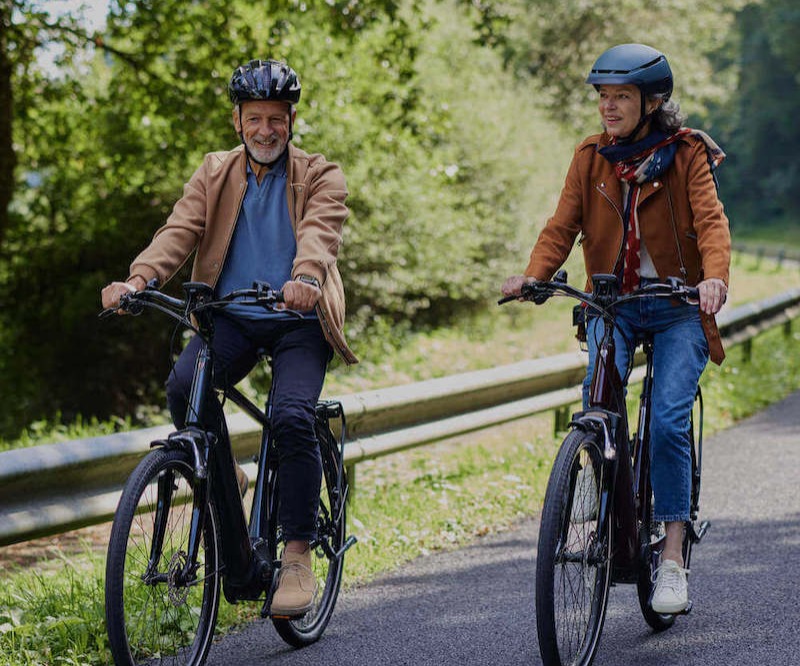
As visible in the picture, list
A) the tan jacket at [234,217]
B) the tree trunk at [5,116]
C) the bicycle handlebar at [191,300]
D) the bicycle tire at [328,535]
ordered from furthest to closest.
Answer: the tree trunk at [5,116] < the bicycle tire at [328,535] < the tan jacket at [234,217] < the bicycle handlebar at [191,300]

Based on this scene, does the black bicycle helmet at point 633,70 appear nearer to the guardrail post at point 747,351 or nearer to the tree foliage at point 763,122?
the guardrail post at point 747,351

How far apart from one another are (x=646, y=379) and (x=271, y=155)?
5.27 ft

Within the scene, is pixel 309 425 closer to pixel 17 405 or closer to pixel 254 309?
pixel 254 309

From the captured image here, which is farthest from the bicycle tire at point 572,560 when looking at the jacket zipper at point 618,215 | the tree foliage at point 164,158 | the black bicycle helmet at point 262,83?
the tree foliage at point 164,158

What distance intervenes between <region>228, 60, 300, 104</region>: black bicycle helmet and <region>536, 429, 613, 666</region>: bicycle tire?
5.16ft

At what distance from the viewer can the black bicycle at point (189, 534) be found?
11.4 feet

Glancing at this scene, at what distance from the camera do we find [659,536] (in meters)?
4.43

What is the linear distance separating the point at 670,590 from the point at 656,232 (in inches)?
51.1

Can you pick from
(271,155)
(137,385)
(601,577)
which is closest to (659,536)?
(601,577)

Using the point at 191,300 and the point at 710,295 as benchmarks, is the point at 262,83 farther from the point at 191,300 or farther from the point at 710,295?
the point at 710,295

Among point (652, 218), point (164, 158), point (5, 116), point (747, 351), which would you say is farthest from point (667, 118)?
point (164, 158)

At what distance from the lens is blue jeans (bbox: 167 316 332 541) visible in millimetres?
3998

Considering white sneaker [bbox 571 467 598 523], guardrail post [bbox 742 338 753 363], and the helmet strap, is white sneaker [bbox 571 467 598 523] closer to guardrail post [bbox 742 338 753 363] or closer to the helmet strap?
the helmet strap

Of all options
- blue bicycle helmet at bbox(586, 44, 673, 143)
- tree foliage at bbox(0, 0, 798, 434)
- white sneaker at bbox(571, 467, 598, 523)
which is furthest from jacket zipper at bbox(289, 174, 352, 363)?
tree foliage at bbox(0, 0, 798, 434)
